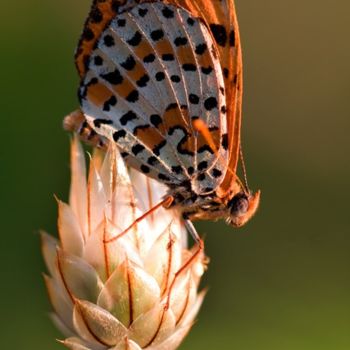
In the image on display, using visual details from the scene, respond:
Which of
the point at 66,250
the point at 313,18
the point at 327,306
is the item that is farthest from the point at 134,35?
the point at 313,18

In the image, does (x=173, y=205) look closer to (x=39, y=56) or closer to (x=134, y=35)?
(x=134, y=35)

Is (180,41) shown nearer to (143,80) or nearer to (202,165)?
(143,80)

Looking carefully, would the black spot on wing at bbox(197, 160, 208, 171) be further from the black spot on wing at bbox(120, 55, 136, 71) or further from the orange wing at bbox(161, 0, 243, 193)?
the black spot on wing at bbox(120, 55, 136, 71)

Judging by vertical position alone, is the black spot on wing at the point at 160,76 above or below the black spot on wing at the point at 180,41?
below

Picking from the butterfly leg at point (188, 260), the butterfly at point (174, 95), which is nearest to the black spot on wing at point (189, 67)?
the butterfly at point (174, 95)

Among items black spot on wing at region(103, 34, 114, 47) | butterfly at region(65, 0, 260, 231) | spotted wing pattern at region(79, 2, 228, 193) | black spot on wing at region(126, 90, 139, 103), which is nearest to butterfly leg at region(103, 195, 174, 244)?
butterfly at region(65, 0, 260, 231)

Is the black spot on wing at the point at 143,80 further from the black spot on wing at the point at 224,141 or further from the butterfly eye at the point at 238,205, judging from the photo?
the butterfly eye at the point at 238,205
